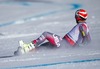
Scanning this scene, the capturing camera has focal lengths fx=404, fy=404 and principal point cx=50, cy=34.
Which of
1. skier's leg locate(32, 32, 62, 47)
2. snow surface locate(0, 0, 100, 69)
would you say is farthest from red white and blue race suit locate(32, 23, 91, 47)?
snow surface locate(0, 0, 100, 69)

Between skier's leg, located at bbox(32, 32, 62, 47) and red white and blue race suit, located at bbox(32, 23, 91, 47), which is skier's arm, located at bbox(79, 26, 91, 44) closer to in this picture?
red white and blue race suit, located at bbox(32, 23, 91, 47)

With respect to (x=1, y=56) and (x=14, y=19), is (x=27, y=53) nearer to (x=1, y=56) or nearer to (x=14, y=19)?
(x=1, y=56)

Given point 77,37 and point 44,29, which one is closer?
point 77,37

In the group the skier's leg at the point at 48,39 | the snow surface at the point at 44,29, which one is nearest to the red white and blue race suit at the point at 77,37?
the skier's leg at the point at 48,39

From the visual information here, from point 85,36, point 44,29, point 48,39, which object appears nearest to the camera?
point 48,39

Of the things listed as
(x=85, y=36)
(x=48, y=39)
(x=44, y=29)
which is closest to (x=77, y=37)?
(x=85, y=36)

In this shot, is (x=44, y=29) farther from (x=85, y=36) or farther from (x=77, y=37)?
(x=85, y=36)

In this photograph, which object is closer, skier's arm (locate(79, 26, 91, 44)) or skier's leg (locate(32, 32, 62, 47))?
skier's leg (locate(32, 32, 62, 47))

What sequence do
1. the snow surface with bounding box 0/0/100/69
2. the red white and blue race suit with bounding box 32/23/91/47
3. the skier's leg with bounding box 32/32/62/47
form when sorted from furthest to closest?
1. the red white and blue race suit with bounding box 32/23/91/47
2. the skier's leg with bounding box 32/32/62/47
3. the snow surface with bounding box 0/0/100/69

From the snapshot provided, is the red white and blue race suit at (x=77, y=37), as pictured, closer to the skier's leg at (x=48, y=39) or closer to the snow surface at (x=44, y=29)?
the skier's leg at (x=48, y=39)

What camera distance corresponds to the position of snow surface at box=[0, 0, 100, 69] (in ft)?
27.1

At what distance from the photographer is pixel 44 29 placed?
529 inches

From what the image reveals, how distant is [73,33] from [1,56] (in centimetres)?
177

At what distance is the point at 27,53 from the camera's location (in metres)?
9.10
